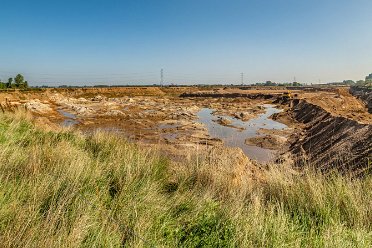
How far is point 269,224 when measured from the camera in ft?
12.6

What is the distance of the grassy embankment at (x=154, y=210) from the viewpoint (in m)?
3.25

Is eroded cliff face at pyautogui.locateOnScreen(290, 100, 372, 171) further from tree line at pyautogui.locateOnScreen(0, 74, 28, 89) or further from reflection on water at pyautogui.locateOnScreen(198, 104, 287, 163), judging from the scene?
tree line at pyautogui.locateOnScreen(0, 74, 28, 89)

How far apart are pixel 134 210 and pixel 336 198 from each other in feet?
10.6

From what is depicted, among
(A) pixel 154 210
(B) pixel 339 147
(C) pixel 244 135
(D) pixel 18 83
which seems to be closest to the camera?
(A) pixel 154 210

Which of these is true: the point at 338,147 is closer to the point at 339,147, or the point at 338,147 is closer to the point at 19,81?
the point at 339,147

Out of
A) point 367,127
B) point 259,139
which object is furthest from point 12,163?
point 259,139

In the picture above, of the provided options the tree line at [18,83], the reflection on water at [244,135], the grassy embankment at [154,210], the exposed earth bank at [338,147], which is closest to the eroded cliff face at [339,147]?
the exposed earth bank at [338,147]

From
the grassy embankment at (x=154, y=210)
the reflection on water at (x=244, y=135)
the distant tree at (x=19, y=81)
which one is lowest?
the reflection on water at (x=244, y=135)

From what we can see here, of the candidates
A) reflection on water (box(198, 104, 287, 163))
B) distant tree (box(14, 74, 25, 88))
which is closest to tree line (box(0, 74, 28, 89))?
distant tree (box(14, 74, 25, 88))

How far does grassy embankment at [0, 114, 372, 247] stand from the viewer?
10.6 feet

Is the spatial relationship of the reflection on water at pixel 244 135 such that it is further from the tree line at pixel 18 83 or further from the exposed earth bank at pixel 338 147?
the tree line at pixel 18 83

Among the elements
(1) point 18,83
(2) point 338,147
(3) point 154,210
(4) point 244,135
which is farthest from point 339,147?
(1) point 18,83

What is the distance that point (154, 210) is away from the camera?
414cm

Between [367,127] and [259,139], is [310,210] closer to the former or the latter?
[367,127]
